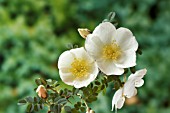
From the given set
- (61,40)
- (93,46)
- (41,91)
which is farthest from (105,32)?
(61,40)

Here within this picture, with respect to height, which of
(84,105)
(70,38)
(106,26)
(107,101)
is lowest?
(84,105)

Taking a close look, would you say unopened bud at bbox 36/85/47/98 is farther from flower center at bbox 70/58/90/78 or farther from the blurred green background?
the blurred green background

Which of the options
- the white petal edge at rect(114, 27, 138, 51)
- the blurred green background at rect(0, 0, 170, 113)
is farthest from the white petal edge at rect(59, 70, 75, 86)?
the blurred green background at rect(0, 0, 170, 113)

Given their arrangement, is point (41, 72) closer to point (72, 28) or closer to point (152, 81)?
point (72, 28)

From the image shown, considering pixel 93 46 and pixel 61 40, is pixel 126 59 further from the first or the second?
pixel 61 40

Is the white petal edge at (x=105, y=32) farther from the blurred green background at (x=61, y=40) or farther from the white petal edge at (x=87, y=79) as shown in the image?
the blurred green background at (x=61, y=40)

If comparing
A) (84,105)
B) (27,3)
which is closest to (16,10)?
(27,3)

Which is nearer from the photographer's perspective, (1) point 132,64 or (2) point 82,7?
(1) point 132,64

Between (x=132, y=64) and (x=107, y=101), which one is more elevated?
(x=107, y=101)
